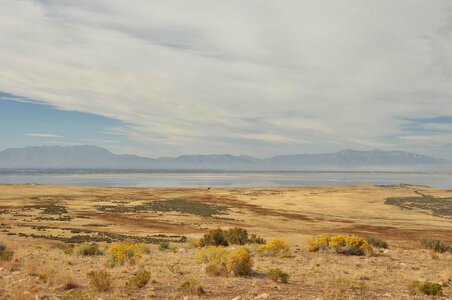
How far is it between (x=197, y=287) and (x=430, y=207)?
262ft

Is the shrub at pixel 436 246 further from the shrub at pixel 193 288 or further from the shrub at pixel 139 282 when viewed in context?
the shrub at pixel 139 282

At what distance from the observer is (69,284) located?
1334 cm

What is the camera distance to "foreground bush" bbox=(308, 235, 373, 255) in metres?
22.4

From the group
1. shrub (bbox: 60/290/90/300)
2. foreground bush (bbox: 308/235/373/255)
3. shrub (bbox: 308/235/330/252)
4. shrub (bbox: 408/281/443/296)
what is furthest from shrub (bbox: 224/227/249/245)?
shrub (bbox: 60/290/90/300)

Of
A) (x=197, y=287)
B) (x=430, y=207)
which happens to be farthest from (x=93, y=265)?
(x=430, y=207)

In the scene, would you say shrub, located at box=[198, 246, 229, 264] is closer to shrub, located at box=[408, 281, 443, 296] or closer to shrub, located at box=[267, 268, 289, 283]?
shrub, located at box=[267, 268, 289, 283]

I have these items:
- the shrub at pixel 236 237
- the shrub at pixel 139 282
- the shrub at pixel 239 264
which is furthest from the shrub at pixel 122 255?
the shrub at pixel 236 237

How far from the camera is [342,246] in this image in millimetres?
22734

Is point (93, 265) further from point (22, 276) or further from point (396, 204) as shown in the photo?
point (396, 204)

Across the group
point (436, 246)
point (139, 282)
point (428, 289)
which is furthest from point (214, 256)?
point (436, 246)

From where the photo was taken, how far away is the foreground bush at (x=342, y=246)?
2244 centimetres

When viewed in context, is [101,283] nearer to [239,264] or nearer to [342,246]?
[239,264]

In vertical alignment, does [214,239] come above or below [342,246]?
below

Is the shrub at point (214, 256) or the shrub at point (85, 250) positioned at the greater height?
the shrub at point (214, 256)
